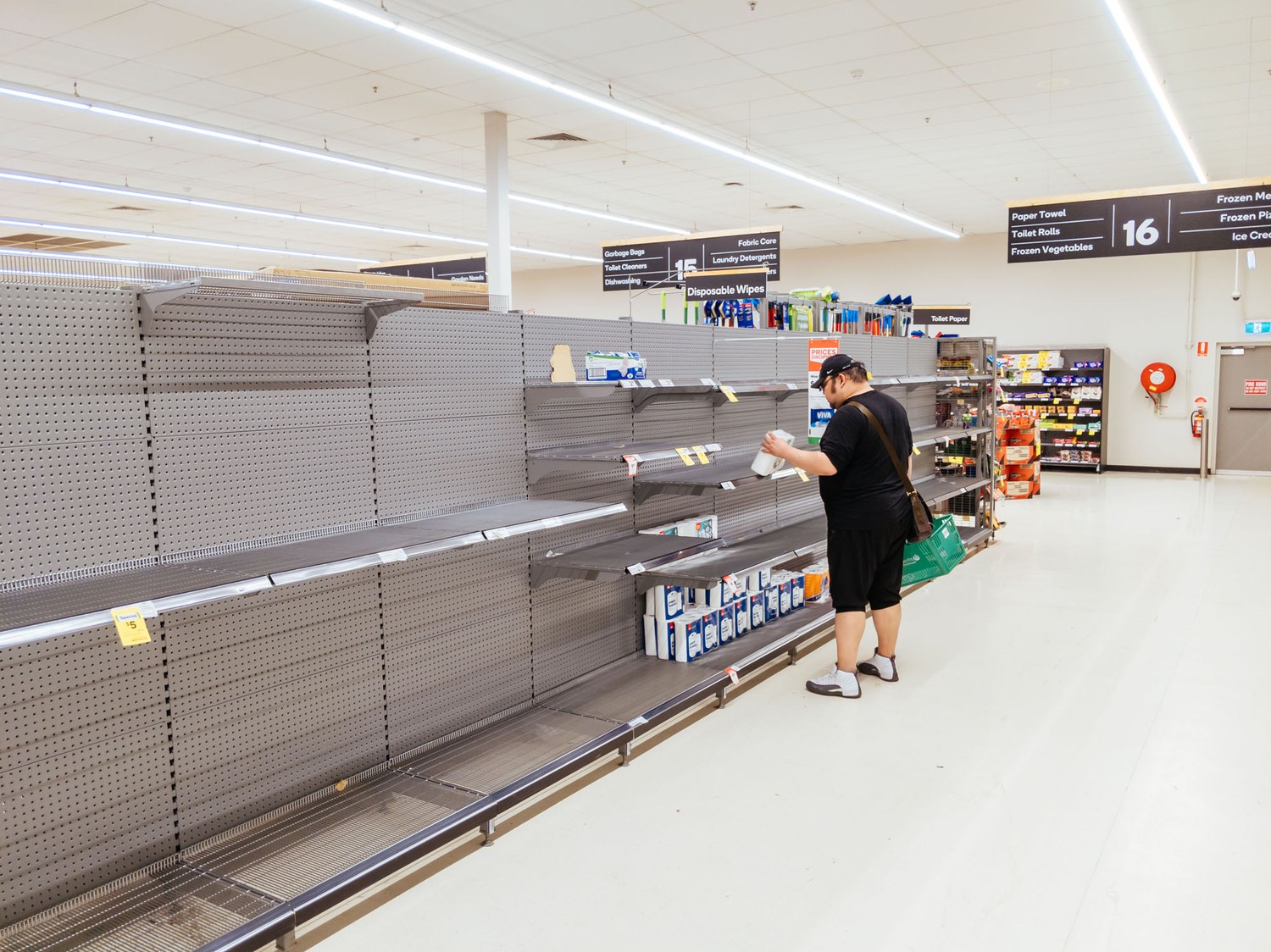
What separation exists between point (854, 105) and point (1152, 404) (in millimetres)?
8834

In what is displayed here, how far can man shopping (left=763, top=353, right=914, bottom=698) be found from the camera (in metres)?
4.49

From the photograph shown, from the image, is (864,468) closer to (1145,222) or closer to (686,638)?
(686,638)

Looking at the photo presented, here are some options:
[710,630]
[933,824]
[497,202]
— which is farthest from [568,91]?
[933,824]

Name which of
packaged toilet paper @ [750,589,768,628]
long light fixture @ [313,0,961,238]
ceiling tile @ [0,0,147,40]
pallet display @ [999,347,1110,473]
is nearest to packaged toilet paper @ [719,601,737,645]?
packaged toilet paper @ [750,589,768,628]

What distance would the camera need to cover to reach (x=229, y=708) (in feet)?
9.86

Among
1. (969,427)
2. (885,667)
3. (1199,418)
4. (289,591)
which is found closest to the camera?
(289,591)

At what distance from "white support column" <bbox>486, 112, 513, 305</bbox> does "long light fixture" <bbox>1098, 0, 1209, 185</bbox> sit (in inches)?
118

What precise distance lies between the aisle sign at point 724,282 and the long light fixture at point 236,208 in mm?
4438

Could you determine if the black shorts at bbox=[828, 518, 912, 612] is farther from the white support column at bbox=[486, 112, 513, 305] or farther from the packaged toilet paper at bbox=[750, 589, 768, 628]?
the white support column at bbox=[486, 112, 513, 305]

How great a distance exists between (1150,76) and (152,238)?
13974 millimetres

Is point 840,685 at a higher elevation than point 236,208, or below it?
below

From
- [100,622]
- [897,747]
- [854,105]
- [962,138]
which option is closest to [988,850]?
[897,747]

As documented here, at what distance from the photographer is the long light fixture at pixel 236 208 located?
34.3ft

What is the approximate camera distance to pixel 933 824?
3.32 meters
